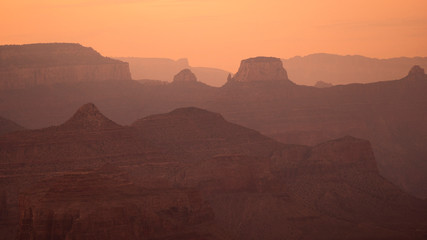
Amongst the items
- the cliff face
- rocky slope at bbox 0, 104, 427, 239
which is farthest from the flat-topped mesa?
rocky slope at bbox 0, 104, 427, 239

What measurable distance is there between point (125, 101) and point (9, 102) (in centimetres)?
1572

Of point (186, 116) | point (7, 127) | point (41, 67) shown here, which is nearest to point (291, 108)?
point (41, 67)

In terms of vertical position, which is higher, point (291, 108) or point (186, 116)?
point (186, 116)

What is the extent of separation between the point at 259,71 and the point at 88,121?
8049 cm

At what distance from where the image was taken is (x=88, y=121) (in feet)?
386

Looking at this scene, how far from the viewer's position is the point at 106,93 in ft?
640

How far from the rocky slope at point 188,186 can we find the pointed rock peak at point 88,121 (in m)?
0.10

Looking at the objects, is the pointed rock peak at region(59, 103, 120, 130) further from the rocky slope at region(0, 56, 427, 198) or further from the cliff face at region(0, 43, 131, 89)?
the cliff face at region(0, 43, 131, 89)

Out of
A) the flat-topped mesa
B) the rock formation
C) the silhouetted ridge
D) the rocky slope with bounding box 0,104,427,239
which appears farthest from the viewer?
the flat-topped mesa

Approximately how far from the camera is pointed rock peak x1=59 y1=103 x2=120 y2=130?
117 m

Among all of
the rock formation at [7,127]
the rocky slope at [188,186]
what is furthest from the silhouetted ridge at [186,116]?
the rock formation at [7,127]

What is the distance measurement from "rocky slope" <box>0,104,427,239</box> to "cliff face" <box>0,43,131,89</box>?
58723 mm

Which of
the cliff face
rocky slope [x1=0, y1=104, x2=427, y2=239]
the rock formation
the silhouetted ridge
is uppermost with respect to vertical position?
the cliff face

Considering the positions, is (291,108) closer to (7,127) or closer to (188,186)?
(7,127)
